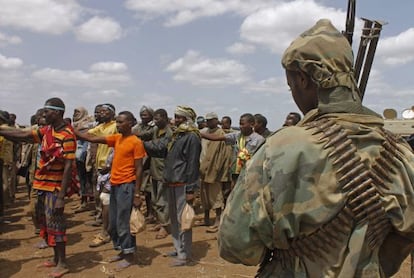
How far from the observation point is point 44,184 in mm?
4863

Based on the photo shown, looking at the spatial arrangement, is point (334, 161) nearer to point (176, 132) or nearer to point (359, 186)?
point (359, 186)

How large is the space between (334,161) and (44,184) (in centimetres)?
406

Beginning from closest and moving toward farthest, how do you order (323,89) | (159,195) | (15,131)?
(323,89) < (15,131) < (159,195)

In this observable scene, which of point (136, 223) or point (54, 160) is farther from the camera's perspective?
point (136, 223)

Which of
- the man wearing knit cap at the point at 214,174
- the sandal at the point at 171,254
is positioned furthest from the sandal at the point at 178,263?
the man wearing knit cap at the point at 214,174

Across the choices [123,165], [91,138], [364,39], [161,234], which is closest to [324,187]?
[364,39]

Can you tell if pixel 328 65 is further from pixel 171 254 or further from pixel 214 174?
pixel 214 174

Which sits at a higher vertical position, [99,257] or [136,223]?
[136,223]

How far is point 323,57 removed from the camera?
162cm

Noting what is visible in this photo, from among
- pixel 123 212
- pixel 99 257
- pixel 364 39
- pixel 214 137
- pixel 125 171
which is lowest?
pixel 99 257

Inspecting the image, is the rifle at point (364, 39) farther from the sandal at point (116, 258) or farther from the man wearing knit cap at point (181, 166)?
the sandal at point (116, 258)

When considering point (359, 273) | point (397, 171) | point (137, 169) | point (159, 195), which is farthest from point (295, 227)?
point (159, 195)

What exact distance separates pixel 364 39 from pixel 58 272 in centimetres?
418

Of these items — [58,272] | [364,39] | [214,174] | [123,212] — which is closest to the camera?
[364,39]
